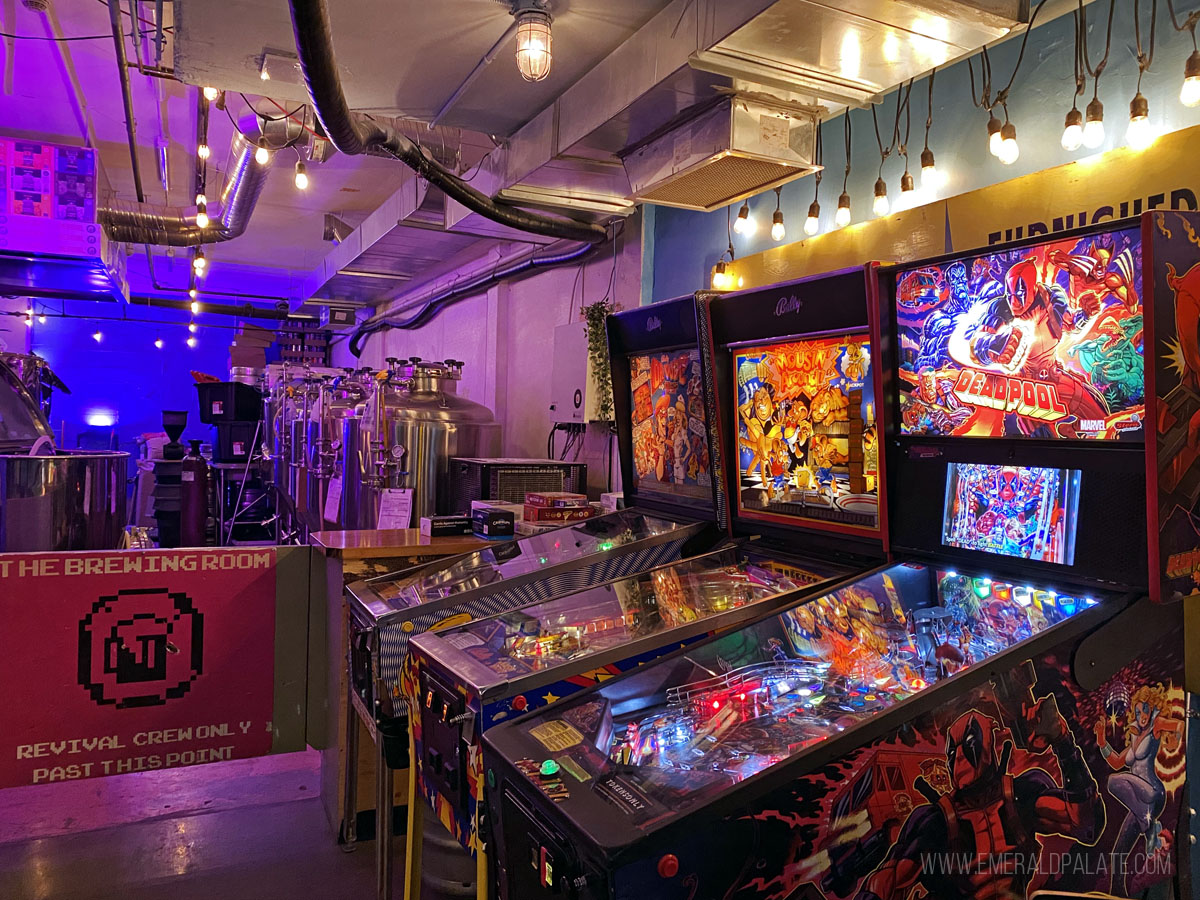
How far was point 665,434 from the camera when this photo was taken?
323 centimetres

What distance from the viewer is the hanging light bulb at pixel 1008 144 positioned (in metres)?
2.69

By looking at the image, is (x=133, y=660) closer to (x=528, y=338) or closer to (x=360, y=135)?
(x=360, y=135)

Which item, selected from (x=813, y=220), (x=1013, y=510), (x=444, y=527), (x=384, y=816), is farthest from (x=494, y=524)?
(x=1013, y=510)

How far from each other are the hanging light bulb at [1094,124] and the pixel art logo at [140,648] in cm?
363

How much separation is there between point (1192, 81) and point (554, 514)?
2.85 m

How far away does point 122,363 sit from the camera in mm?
13977

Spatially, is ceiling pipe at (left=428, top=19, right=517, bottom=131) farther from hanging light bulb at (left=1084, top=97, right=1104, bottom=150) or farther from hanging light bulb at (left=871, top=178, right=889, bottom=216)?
hanging light bulb at (left=1084, top=97, right=1104, bottom=150)

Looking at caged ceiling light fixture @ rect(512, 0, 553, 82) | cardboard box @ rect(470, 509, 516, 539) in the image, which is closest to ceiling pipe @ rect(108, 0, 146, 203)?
caged ceiling light fixture @ rect(512, 0, 553, 82)

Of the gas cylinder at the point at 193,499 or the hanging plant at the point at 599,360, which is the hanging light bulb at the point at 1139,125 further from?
the gas cylinder at the point at 193,499

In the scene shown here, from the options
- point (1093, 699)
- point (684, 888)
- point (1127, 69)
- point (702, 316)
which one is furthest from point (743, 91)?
point (684, 888)

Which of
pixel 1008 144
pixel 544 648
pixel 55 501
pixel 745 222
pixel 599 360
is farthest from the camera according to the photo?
pixel 599 360

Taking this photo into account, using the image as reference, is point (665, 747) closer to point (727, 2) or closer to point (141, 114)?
point (727, 2)

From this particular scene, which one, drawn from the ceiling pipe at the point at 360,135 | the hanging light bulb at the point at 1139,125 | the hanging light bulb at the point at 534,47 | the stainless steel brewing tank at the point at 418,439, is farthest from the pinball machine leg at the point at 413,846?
the stainless steel brewing tank at the point at 418,439

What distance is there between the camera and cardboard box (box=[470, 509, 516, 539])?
3.67 metres
